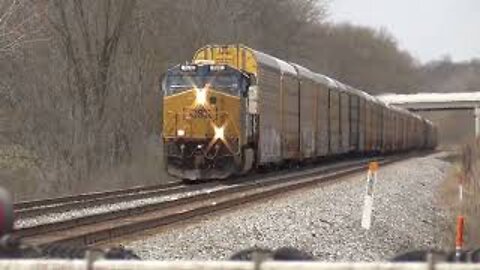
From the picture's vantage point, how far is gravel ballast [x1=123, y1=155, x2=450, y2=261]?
11.9 meters

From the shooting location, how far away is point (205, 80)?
25.3m

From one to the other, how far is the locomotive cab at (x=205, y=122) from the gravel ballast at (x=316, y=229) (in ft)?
10.3

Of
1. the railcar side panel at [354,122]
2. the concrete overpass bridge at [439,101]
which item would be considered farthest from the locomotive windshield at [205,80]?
the concrete overpass bridge at [439,101]

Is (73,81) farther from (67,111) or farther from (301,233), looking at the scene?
(301,233)

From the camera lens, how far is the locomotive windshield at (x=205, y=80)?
2502cm

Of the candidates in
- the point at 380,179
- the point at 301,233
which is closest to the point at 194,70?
the point at 380,179

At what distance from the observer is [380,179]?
28875 mm

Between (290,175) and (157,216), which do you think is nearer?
(157,216)

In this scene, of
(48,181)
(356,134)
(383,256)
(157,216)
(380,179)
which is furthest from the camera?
(356,134)

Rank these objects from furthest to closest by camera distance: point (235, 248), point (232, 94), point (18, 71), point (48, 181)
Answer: point (18, 71) → point (48, 181) → point (232, 94) → point (235, 248)

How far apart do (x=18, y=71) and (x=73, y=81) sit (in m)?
3.18

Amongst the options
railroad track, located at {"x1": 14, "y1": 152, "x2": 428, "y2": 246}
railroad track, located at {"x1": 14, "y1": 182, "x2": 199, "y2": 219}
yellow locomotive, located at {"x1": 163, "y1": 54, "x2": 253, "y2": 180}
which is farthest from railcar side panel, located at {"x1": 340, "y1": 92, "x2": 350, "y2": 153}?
railroad track, located at {"x1": 14, "y1": 182, "x2": 199, "y2": 219}

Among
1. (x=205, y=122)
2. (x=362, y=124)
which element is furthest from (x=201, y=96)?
(x=362, y=124)

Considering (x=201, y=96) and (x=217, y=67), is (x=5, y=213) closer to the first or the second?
(x=201, y=96)
